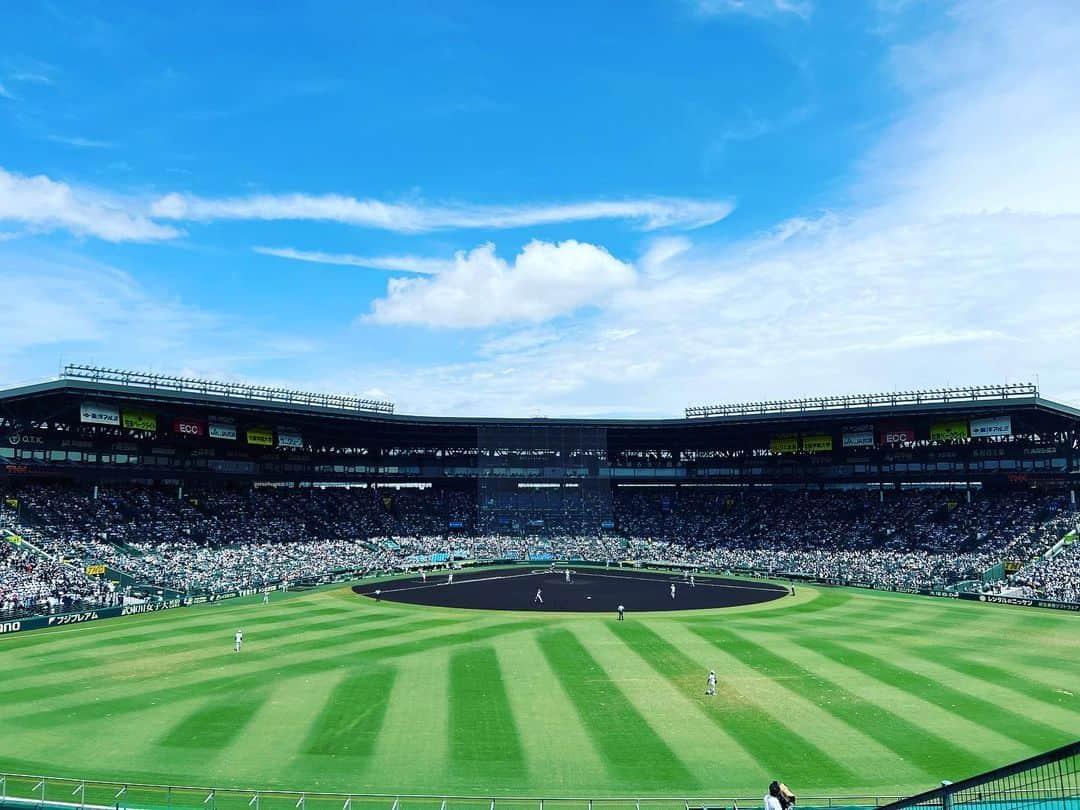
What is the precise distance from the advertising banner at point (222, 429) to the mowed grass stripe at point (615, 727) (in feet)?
158

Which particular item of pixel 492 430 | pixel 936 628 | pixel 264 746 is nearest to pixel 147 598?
pixel 264 746

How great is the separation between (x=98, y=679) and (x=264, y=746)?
12.9m

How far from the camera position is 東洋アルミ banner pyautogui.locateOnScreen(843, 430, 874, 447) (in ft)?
253

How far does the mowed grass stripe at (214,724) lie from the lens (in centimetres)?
2341

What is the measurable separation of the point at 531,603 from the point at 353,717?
94.3 feet

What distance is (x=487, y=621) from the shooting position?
152 ft

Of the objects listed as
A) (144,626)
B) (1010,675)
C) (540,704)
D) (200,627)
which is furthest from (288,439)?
(1010,675)

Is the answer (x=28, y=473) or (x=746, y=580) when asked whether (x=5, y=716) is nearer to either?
(x=28, y=473)

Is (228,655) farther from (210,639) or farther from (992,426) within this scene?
(992,426)

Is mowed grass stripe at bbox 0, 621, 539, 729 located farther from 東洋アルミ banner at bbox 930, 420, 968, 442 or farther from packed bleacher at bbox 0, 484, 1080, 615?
東洋アルミ banner at bbox 930, 420, 968, 442

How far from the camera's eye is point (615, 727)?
82.2 ft

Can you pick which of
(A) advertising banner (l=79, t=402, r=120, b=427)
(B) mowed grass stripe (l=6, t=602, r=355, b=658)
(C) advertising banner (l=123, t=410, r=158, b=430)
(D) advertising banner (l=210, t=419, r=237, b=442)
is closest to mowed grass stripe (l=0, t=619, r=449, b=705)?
(B) mowed grass stripe (l=6, t=602, r=355, b=658)

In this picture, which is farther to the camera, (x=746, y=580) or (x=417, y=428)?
(x=417, y=428)

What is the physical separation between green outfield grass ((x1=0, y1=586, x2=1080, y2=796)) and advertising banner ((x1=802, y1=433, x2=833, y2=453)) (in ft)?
122
